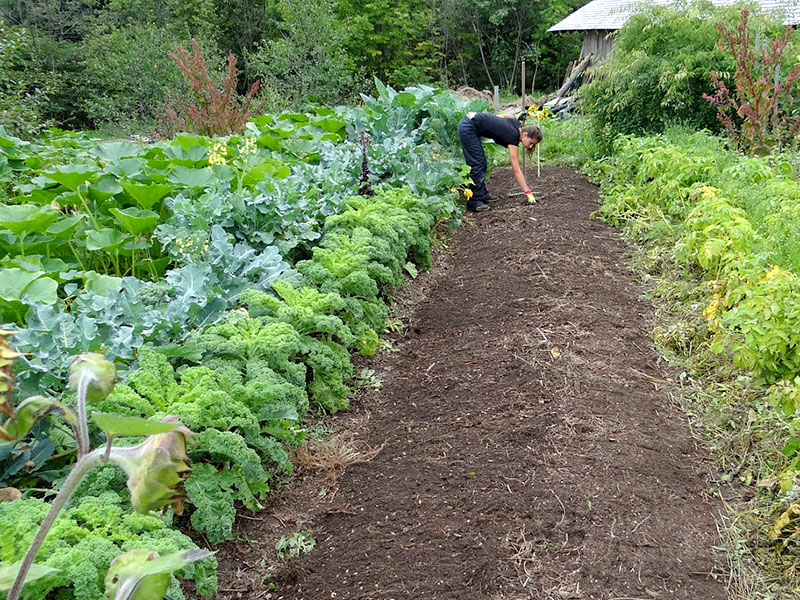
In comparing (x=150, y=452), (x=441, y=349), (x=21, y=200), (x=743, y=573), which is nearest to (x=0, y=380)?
(x=150, y=452)

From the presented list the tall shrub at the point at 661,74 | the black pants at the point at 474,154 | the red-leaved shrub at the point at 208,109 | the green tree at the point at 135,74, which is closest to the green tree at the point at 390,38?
the green tree at the point at 135,74

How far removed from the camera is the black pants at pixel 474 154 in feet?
23.9

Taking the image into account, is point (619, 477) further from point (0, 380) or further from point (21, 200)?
point (21, 200)

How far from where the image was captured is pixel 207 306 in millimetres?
3334

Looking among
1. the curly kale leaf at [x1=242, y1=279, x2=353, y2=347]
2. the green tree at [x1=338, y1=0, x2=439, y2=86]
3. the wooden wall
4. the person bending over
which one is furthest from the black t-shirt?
the green tree at [x1=338, y1=0, x2=439, y2=86]

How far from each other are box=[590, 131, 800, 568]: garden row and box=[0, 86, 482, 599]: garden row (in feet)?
6.27

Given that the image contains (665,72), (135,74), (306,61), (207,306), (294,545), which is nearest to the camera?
(294,545)

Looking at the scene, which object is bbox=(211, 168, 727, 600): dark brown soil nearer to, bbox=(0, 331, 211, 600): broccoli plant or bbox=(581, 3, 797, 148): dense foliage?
bbox=(0, 331, 211, 600): broccoli plant

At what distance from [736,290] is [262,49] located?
14.0m

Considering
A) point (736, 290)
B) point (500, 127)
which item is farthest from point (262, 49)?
point (736, 290)

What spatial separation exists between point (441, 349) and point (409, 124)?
13.6 feet

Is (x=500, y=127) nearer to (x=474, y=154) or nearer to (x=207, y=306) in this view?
(x=474, y=154)

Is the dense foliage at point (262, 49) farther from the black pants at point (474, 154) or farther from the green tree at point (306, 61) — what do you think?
the black pants at point (474, 154)

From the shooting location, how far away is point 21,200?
4680mm
